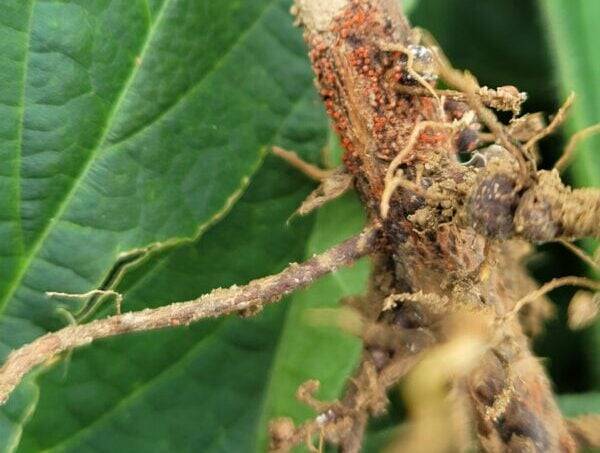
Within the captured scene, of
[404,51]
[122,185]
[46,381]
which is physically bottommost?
[46,381]

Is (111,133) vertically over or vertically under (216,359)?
over

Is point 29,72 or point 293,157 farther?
point 293,157

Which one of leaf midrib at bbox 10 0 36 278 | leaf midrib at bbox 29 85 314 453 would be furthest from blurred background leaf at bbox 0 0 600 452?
leaf midrib at bbox 10 0 36 278

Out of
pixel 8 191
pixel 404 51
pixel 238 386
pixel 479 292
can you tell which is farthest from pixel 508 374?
pixel 8 191

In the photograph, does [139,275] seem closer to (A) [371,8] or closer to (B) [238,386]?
(B) [238,386]

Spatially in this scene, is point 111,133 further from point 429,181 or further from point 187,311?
point 429,181

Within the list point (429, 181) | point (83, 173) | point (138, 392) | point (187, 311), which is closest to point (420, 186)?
point (429, 181)

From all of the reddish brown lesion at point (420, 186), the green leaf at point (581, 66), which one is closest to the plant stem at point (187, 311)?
the reddish brown lesion at point (420, 186)

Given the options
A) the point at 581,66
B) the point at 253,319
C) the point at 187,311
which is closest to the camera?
the point at 187,311
